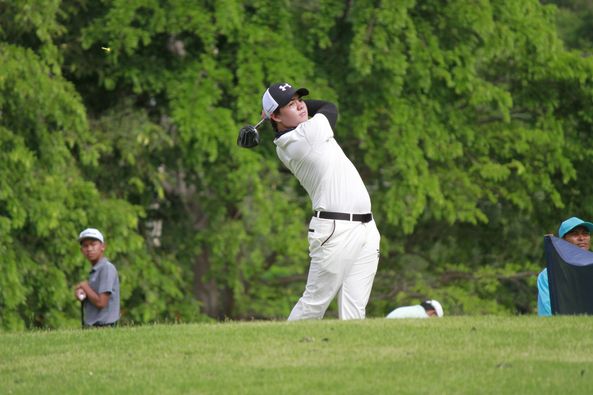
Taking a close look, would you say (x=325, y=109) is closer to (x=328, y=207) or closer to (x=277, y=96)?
(x=277, y=96)

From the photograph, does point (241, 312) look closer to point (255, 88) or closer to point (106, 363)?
point (255, 88)

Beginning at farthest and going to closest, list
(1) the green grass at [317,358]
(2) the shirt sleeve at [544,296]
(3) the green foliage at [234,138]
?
(3) the green foliage at [234,138] < (2) the shirt sleeve at [544,296] < (1) the green grass at [317,358]

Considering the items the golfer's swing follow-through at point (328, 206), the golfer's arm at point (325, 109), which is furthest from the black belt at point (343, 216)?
the golfer's arm at point (325, 109)

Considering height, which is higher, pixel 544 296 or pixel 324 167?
pixel 324 167

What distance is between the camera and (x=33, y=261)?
19219 millimetres

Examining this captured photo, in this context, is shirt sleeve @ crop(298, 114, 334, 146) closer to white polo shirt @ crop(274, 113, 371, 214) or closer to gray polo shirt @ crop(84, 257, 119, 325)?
white polo shirt @ crop(274, 113, 371, 214)

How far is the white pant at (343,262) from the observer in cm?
1027

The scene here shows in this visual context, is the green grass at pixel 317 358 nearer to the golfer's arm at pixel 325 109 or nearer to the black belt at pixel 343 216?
the black belt at pixel 343 216

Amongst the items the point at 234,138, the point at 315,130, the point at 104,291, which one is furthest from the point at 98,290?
the point at 234,138

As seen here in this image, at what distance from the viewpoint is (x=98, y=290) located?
481 inches

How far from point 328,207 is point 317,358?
5.41 feet

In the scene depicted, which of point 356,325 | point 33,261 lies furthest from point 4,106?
point 356,325

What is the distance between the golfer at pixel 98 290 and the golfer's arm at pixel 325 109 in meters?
2.53

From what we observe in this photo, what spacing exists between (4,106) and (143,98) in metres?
3.42
